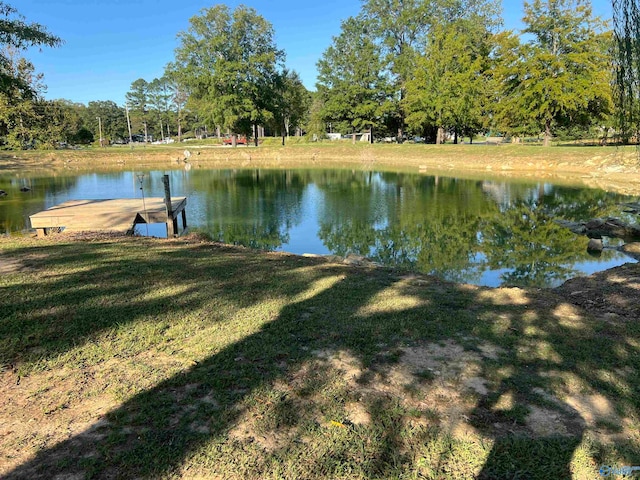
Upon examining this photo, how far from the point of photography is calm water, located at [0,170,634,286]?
39.4 ft

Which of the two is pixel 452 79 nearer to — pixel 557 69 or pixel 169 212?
pixel 557 69

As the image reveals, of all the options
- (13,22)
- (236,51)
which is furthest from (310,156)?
(13,22)

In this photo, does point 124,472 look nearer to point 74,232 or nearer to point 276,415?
point 276,415

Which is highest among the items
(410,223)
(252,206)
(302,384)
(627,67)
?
(627,67)

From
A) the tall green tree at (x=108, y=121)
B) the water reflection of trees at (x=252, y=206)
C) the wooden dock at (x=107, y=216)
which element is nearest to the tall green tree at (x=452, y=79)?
the water reflection of trees at (x=252, y=206)

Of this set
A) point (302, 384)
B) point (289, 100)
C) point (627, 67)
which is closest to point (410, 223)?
point (627, 67)

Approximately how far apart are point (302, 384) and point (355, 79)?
2013 inches

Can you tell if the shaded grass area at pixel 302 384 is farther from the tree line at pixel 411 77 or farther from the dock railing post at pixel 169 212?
the tree line at pixel 411 77

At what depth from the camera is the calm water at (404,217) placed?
12.0m

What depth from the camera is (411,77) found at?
164 ft

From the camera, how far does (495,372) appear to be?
401 centimetres

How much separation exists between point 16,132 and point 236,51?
25.5 metres

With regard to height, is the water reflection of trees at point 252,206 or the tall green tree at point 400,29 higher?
the tall green tree at point 400,29

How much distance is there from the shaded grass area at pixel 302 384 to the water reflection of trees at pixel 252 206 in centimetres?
829
